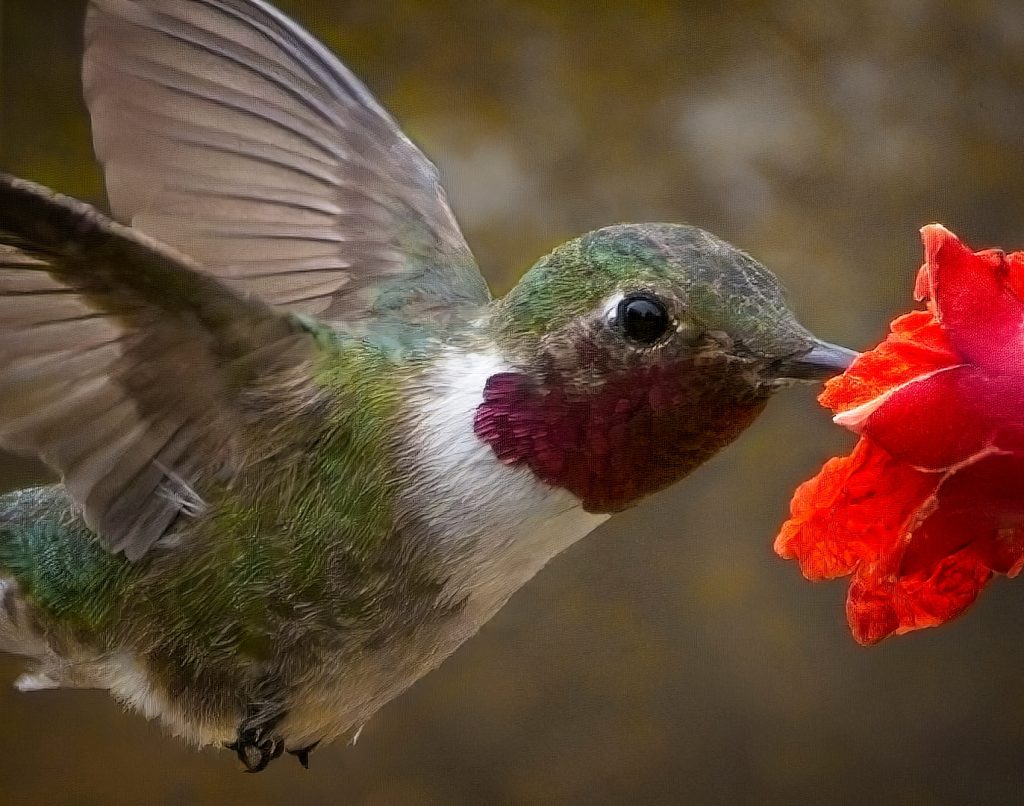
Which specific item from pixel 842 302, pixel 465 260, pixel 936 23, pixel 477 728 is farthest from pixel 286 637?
pixel 936 23

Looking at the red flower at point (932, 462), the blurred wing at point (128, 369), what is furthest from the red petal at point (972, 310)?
the blurred wing at point (128, 369)

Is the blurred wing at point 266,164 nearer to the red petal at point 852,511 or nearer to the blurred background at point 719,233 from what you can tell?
the red petal at point 852,511

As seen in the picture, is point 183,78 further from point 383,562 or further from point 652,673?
point 652,673

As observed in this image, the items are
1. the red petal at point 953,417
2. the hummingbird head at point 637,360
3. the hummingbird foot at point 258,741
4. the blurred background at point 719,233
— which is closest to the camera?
the red petal at point 953,417

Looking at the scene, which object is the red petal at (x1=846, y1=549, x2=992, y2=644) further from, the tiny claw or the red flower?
the tiny claw

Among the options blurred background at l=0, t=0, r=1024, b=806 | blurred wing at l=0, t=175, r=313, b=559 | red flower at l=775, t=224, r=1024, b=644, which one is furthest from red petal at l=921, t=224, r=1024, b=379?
blurred background at l=0, t=0, r=1024, b=806

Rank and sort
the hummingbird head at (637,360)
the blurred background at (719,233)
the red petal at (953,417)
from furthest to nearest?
the blurred background at (719,233)
the hummingbird head at (637,360)
the red petal at (953,417)

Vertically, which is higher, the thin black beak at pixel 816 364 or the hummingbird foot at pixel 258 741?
the thin black beak at pixel 816 364
